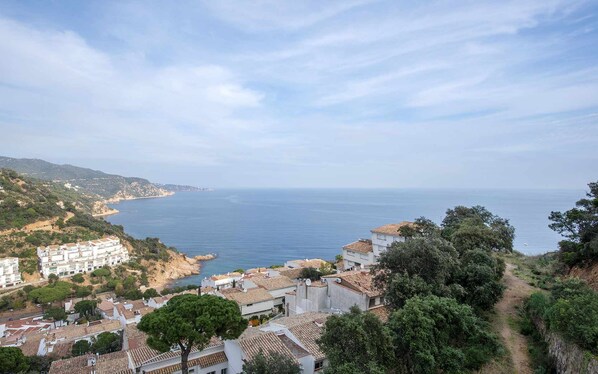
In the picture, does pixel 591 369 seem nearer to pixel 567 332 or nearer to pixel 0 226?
pixel 567 332

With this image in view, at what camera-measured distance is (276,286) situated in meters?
31.6

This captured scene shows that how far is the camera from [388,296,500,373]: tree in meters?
12.0

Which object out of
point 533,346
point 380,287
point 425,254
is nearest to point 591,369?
point 533,346

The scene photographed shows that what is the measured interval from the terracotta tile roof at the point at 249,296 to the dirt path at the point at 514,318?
17.7m

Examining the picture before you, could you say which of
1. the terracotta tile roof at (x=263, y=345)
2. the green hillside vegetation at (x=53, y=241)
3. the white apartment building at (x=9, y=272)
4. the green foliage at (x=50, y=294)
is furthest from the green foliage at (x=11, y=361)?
the white apartment building at (x=9, y=272)

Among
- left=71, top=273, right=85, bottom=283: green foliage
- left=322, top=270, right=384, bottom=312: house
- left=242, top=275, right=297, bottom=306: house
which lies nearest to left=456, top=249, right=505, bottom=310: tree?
left=322, top=270, right=384, bottom=312: house

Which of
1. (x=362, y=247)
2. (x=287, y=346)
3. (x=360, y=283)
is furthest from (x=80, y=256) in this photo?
(x=287, y=346)

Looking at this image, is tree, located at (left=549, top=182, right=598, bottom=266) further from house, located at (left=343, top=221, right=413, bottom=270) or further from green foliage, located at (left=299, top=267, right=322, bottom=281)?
green foliage, located at (left=299, top=267, right=322, bottom=281)

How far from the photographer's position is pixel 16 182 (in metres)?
85.2

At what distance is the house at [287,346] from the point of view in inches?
591

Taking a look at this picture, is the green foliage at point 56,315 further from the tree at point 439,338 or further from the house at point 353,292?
the tree at point 439,338

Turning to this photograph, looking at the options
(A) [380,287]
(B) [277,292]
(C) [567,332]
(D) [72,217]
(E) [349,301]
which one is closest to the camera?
(C) [567,332]

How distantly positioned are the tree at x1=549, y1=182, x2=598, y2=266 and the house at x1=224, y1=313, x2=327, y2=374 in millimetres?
13744

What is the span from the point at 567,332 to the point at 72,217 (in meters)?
93.2
